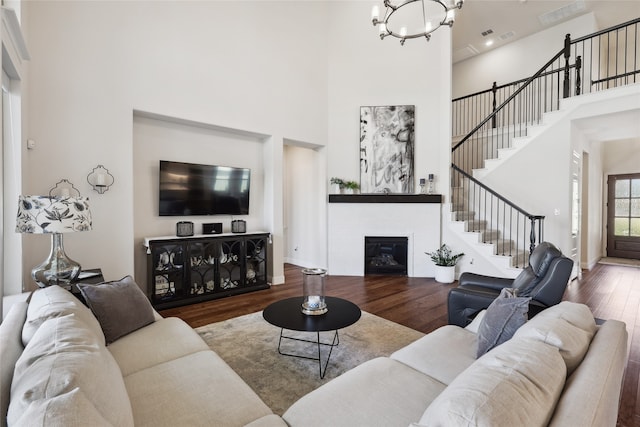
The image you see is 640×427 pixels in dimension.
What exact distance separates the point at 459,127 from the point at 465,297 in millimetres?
6343

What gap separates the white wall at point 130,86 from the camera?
10.5ft

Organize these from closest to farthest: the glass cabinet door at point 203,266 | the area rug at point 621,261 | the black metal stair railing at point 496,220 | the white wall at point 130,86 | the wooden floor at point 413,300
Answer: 1. the white wall at point 130,86
2. the wooden floor at point 413,300
3. the glass cabinet door at point 203,266
4. the black metal stair railing at point 496,220
5. the area rug at point 621,261

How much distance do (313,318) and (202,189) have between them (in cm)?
285

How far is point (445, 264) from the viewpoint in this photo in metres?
5.21

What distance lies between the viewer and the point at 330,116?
5.84 meters

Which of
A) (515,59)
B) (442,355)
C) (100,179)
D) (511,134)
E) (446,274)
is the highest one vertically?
(515,59)

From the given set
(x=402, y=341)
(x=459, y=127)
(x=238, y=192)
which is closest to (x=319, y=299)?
(x=402, y=341)

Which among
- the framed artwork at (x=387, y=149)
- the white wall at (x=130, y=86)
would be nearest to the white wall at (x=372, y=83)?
the framed artwork at (x=387, y=149)

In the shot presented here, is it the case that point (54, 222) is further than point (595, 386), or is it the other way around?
point (54, 222)

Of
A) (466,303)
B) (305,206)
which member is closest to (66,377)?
(466,303)

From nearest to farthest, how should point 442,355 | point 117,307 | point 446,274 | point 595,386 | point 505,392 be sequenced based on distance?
point 505,392 < point 595,386 < point 442,355 < point 117,307 < point 446,274

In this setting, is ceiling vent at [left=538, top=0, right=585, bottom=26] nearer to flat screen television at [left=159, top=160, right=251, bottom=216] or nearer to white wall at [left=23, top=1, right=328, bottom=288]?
white wall at [left=23, top=1, right=328, bottom=288]

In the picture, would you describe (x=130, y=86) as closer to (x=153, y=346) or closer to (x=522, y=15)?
(x=153, y=346)

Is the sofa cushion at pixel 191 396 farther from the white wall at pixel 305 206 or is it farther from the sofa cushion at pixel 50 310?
the white wall at pixel 305 206
